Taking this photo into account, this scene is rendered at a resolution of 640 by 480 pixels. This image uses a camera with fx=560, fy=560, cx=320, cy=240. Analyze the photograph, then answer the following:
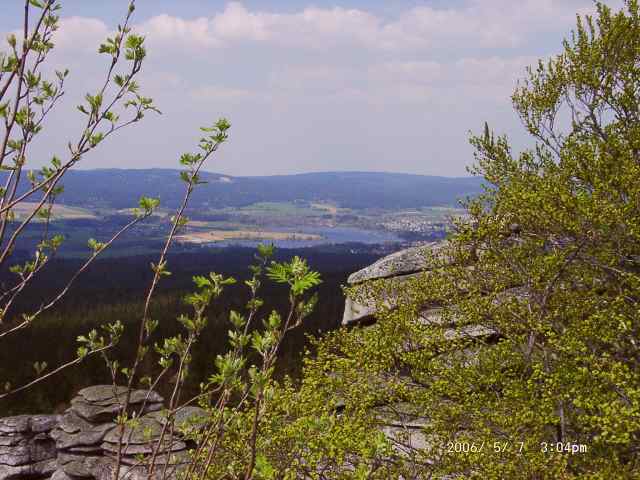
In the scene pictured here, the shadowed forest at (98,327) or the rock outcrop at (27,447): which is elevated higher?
the rock outcrop at (27,447)

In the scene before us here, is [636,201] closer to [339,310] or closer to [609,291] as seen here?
[609,291]

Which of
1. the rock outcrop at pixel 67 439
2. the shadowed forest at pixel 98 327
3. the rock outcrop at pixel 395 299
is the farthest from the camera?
the shadowed forest at pixel 98 327

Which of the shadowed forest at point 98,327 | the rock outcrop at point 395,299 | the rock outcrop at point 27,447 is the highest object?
the rock outcrop at point 395,299

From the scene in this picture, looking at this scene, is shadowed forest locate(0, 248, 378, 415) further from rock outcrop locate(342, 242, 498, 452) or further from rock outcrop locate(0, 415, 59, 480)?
rock outcrop locate(0, 415, 59, 480)

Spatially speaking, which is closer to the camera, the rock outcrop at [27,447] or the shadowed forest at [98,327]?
the rock outcrop at [27,447]

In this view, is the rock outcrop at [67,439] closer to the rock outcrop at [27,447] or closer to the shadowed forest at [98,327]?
the rock outcrop at [27,447]

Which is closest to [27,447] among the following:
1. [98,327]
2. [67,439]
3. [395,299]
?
[67,439]

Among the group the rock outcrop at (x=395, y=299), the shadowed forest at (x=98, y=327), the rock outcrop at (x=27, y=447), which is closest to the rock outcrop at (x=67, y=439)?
the rock outcrop at (x=27, y=447)

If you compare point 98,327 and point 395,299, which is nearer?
point 395,299

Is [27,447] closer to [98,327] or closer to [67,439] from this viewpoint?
[67,439]

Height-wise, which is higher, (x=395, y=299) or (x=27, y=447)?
(x=395, y=299)

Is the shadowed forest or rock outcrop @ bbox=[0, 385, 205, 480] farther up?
rock outcrop @ bbox=[0, 385, 205, 480]

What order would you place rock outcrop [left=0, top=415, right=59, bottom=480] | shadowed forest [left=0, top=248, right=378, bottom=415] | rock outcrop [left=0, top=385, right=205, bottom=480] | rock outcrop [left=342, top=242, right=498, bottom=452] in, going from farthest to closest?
shadowed forest [left=0, top=248, right=378, bottom=415]
rock outcrop [left=0, top=415, right=59, bottom=480]
rock outcrop [left=0, top=385, right=205, bottom=480]
rock outcrop [left=342, top=242, right=498, bottom=452]

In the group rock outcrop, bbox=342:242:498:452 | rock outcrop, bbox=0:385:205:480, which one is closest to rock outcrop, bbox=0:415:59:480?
Result: rock outcrop, bbox=0:385:205:480
